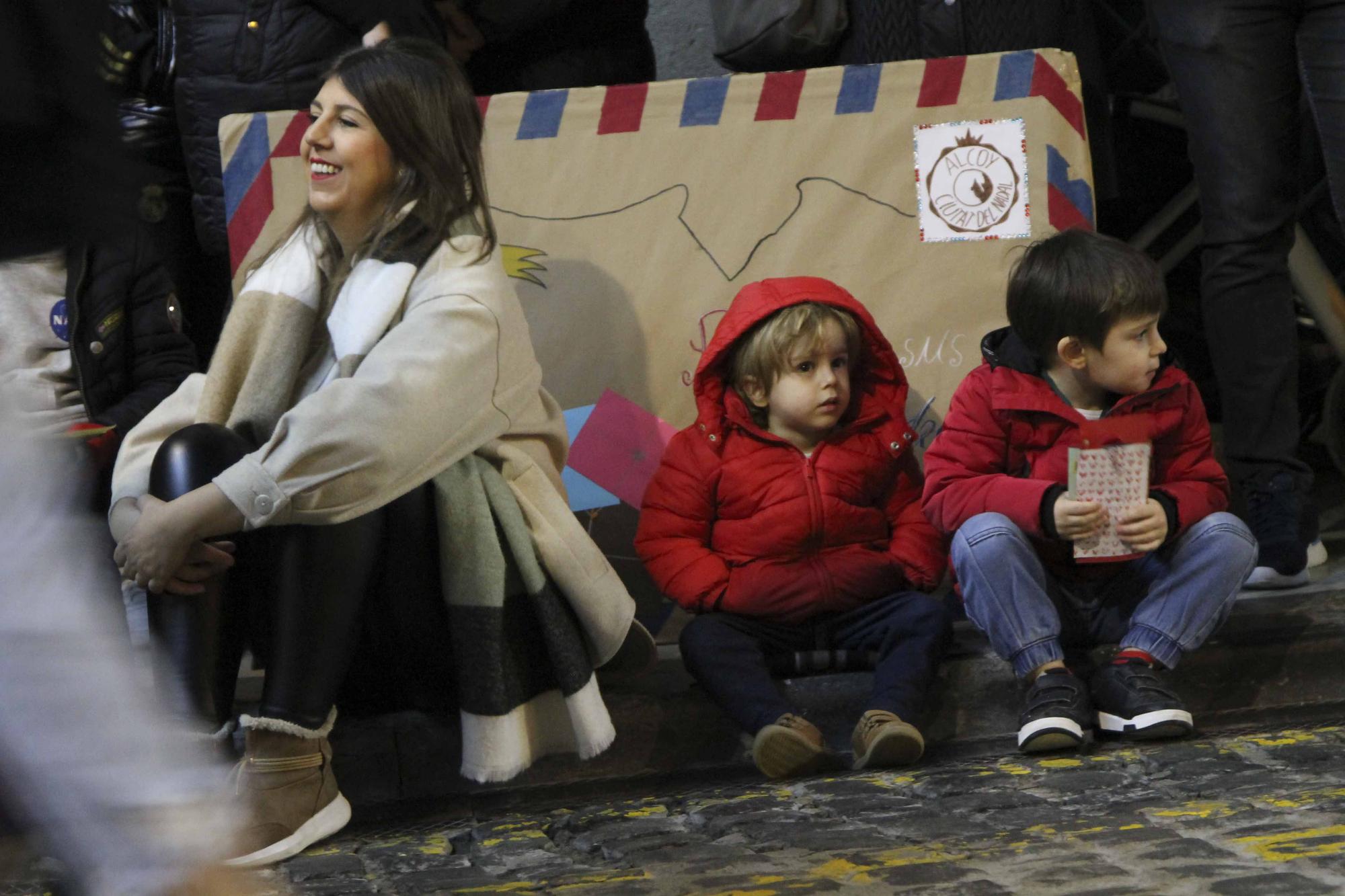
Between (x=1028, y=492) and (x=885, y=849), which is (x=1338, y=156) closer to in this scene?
(x=1028, y=492)

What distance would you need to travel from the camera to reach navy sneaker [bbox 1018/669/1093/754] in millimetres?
2838

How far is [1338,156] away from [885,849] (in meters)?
1.76

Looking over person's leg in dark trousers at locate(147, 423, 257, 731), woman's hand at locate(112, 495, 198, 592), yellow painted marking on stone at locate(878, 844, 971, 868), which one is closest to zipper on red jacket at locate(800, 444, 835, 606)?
yellow painted marking on stone at locate(878, 844, 971, 868)

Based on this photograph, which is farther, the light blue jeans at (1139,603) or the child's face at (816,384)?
the child's face at (816,384)

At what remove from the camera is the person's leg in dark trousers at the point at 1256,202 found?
3336 mm

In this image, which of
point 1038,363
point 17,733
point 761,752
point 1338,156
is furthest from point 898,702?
point 17,733

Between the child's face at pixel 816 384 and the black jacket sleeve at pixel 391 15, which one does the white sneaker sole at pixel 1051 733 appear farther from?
the black jacket sleeve at pixel 391 15

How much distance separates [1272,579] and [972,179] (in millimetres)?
1028

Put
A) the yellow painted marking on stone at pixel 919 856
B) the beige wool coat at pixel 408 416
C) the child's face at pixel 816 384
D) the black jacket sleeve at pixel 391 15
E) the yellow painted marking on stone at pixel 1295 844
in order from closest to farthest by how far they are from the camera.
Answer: the yellow painted marking on stone at pixel 1295 844 → the yellow painted marking on stone at pixel 919 856 → the beige wool coat at pixel 408 416 → the child's face at pixel 816 384 → the black jacket sleeve at pixel 391 15

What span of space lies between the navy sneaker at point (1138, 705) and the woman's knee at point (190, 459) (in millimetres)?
1526

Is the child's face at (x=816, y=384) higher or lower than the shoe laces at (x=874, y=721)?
higher

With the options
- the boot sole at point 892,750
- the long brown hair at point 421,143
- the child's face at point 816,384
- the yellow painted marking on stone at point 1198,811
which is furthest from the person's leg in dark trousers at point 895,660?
the long brown hair at point 421,143

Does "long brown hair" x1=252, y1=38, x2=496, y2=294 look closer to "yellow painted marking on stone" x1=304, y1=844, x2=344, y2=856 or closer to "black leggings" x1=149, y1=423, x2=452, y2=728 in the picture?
"black leggings" x1=149, y1=423, x2=452, y2=728

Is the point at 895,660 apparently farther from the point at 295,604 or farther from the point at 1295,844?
the point at 295,604
